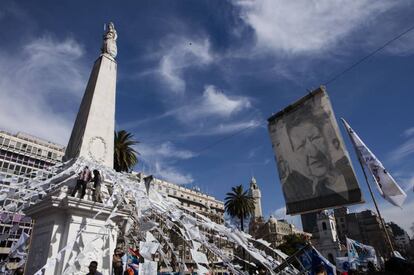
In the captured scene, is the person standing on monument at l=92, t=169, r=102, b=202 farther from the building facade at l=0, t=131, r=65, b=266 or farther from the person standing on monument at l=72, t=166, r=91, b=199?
the building facade at l=0, t=131, r=65, b=266

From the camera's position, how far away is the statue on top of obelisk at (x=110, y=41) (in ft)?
52.8

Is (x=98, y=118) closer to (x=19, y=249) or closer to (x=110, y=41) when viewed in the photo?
(x=110, y=41)

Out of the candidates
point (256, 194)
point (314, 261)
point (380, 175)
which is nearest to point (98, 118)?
point (314, 261)

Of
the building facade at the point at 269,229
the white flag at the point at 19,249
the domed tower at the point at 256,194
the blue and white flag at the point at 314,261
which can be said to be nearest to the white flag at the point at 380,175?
the blue and white flag at the point at 314,261

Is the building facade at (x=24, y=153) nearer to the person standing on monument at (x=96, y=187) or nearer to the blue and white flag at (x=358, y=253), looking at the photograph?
the person standing on monument at (x=96, y=187)

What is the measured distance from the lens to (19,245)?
13.4 metres

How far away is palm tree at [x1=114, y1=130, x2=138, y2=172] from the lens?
30.8m

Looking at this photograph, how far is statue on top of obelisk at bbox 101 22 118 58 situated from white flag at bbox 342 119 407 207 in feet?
43.0

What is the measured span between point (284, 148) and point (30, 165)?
56220mm

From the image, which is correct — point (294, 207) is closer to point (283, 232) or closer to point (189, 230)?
point (189, 230)

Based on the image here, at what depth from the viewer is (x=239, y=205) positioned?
4441 cm

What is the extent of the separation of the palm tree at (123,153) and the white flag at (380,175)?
24082 millimetres

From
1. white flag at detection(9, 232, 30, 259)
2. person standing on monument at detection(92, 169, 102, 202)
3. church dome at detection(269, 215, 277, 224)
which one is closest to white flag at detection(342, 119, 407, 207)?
person standing on monument at detection(92, 169, 102, 202)

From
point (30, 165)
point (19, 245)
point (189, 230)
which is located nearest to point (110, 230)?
point (189, 230)
